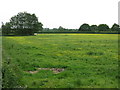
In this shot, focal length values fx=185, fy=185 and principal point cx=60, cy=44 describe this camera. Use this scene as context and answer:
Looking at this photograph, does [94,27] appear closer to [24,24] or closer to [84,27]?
[84,27]

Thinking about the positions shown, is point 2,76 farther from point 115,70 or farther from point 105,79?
point 115,70

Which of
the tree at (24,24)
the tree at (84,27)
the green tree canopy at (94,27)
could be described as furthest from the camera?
the tree at (84,27)

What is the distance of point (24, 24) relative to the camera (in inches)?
4441

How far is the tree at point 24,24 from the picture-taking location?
10900 cm

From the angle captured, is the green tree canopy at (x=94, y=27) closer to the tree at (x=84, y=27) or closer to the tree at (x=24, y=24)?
the tree at (x=84, y=27)

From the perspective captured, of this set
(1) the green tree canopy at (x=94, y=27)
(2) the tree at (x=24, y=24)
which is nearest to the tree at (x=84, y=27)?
(1) the green tree canopy at (x=94, y=27)

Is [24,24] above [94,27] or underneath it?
above

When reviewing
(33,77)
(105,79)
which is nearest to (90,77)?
(105,79)

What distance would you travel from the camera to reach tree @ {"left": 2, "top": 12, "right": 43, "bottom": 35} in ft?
358

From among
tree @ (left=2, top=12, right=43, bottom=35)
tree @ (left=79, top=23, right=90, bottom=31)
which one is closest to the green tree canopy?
tree @ (left=79, top=23, right=90, bottom=31)

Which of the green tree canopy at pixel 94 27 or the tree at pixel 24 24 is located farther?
the green tree canopy at pixel 94 27

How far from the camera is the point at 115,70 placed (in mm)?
12797

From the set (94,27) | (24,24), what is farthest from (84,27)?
(24,24)

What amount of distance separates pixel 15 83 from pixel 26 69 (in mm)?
4801
